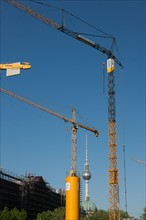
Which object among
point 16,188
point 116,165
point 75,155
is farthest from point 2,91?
point 16,188

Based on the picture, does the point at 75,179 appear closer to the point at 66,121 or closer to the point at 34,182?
the point at 66,121

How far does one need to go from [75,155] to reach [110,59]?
2748cm

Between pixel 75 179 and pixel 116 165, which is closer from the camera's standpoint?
pixel 75 179

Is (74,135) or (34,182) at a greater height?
(74,135)

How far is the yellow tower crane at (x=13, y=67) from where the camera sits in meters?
68.8

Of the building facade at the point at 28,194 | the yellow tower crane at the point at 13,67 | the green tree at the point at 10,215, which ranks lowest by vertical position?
the green tree at the point at 10,215

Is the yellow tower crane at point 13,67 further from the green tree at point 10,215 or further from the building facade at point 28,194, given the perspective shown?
the building facade at point 28,194

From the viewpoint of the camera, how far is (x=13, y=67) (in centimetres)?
7025

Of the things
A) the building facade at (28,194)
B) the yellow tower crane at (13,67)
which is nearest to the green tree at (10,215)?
the building facade at (28,194)

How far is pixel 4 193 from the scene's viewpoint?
125 metres

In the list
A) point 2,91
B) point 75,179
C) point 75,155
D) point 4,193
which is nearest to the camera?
point 75,179

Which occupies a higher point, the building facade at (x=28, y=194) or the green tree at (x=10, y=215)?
the building facade at (x=28, y=194)

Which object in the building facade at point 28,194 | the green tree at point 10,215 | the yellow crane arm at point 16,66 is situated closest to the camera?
the yellow crane arm at point 16,66

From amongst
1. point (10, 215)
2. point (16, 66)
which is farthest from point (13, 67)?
point (10, 215)
